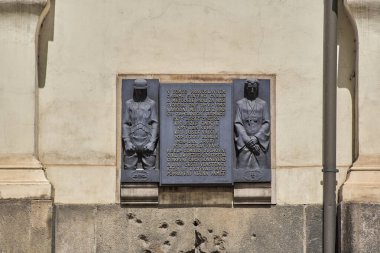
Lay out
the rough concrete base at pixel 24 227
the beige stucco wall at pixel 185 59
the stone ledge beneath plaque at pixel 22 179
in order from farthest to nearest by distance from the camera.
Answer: the beige stucco wall at pixel 185 59
the stone ledge beneath plaque at pixel 22 179
the rough concrete base at pixel 24 227

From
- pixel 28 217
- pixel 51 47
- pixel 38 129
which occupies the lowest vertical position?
pixel 28 217

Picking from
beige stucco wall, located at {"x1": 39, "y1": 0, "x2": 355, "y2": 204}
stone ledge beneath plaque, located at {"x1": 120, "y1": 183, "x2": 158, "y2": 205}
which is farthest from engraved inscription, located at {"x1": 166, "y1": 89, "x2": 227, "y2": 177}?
beige stucco wall, located at {"x1": 39, "y1": 0, "x2": 355, "y2": 204}

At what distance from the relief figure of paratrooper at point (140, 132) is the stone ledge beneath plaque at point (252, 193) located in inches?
36.6

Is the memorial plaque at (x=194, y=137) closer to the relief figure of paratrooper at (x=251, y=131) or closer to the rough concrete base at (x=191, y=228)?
the relief figure of paratrooper at (x=251, y=131)

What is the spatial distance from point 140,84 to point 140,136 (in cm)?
55

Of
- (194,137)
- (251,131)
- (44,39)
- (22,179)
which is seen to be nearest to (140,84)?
(194,137)

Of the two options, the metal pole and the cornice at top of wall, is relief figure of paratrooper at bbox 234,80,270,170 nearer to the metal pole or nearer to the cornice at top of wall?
the metal pole

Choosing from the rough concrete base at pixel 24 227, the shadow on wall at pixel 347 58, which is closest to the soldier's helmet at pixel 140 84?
the rough concrete base at pixel 24 227

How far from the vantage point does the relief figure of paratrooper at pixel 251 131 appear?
522 inches

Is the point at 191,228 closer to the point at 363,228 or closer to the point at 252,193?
the point at 252,193

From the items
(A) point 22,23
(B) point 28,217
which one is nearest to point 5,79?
(A) point 22,23

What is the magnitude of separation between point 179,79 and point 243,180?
1.26m

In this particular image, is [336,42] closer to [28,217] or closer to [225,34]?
[225,34]

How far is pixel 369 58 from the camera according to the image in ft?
43.3
